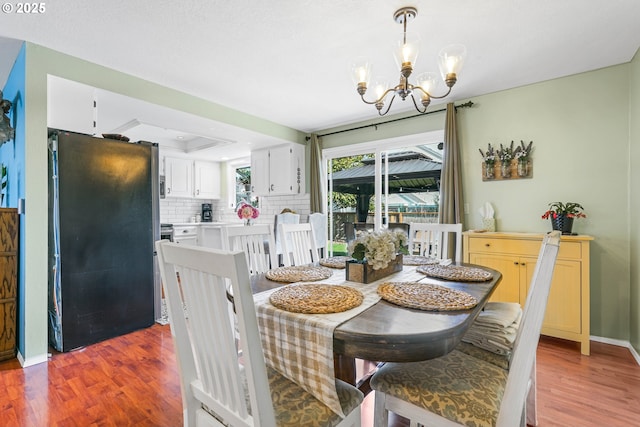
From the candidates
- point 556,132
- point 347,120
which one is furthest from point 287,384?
point 347,120

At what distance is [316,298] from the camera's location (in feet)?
4.08

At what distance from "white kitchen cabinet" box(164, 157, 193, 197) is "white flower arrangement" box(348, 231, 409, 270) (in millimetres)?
4795

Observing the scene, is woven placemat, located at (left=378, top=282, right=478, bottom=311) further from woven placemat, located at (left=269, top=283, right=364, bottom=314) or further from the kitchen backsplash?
the kitchen backsplash

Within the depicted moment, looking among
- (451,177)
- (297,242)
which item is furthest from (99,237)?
(451,177)

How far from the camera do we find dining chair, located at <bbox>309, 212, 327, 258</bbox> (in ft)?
14.0

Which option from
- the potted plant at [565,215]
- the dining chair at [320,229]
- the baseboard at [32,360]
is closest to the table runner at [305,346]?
the baseboard at [32,360]

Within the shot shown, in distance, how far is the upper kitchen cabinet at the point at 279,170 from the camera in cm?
461

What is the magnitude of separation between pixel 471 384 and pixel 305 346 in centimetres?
67

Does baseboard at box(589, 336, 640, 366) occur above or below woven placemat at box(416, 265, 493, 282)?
below

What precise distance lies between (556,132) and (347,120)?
2.38 metres

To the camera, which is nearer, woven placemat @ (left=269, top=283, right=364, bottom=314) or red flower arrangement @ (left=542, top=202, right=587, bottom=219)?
woven placemat @ (left=269, top=283, right=364, bottom=314)

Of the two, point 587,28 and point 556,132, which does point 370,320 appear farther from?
point 556,132

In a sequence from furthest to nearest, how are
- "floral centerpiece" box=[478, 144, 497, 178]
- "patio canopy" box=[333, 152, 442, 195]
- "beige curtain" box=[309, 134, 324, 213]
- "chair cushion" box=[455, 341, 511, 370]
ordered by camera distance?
"beige curtain" box=[309, 134, 324, 213] < "patio canopy" box=[333, 152, 442, 195] < "floral centerpiece" box=[478, 144, 497, 178] < "chair cushion" box=[455, 341, 511, 370]

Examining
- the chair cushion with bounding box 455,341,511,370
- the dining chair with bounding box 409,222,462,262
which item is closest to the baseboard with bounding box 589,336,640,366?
the dining chair with bounding box 409,222,462,262
